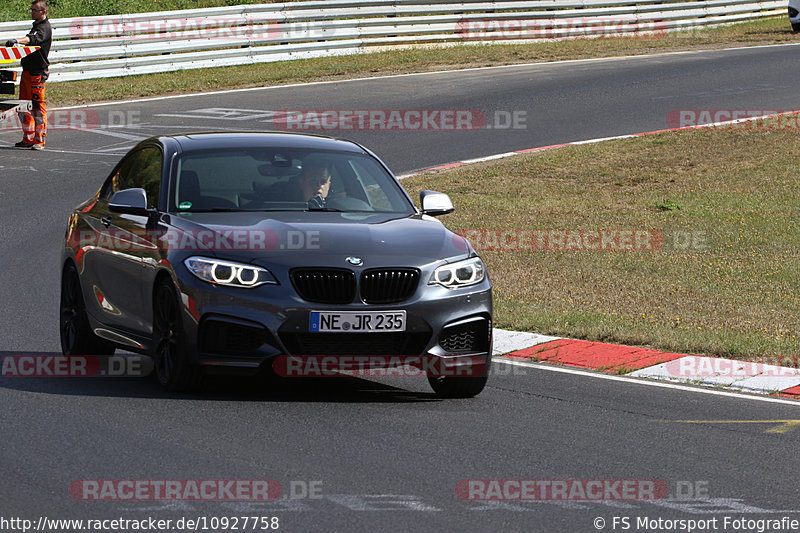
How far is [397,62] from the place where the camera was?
31.3 meters

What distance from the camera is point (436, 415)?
807 centimetres

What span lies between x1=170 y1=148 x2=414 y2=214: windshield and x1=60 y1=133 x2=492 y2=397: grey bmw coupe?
0.4 inches

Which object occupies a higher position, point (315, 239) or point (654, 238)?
point (315, 239)

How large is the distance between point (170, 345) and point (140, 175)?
5.55ft

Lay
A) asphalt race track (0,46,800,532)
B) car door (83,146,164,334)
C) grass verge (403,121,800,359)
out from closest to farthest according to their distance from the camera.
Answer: asphalt race track (0,46,800,532), car door (83,146,164,334), grass verge (403,121,800,359)

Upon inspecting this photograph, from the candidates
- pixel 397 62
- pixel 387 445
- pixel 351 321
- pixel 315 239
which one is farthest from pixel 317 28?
pixel 387 445

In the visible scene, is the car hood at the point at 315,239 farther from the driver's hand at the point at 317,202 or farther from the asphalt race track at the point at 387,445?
the asphalt race track at the point at 387,445

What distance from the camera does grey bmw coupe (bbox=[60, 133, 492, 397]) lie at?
25.9ft

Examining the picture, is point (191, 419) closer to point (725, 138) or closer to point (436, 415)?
point (436, 415)

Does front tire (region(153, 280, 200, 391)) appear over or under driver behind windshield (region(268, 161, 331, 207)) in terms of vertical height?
under

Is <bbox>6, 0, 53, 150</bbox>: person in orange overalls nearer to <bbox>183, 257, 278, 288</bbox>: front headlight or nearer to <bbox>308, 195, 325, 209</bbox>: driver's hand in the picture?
<bbox>308, 195, 325, 209</bbox>: driver's hand

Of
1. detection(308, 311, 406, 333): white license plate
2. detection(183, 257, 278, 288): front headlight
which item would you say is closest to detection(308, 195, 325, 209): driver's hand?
detection(183, 257, 278, 288): front headlight

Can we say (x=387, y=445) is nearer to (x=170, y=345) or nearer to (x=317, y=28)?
(x=170, y=345)

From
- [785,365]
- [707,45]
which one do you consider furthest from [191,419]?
[707,45]
